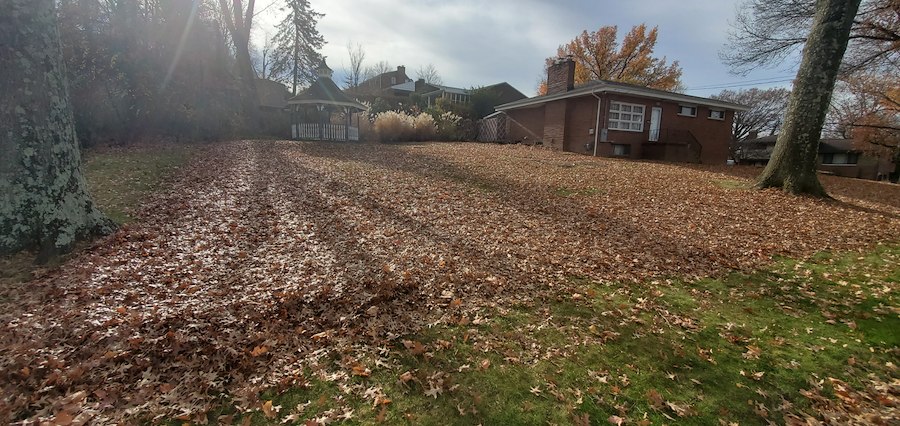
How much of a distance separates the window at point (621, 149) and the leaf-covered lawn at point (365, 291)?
39.0ft

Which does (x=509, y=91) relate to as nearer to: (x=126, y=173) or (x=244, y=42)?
(x=244, y=42)

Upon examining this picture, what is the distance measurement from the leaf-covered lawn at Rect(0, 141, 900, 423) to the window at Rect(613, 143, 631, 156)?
39.0 ft

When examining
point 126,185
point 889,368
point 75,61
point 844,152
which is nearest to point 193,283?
point 126,185

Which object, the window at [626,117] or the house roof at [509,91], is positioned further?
the house roof at [509,91]

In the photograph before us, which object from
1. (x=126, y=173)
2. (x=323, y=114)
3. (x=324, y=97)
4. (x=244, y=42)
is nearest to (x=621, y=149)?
(x=324, y=97)

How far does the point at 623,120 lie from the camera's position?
21.1 meters

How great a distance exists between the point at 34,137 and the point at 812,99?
14898mm

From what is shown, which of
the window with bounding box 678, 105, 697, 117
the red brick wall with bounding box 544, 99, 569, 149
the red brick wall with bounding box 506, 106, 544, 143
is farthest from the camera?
the red brick wall with bounding box 506, 106, 544, 143

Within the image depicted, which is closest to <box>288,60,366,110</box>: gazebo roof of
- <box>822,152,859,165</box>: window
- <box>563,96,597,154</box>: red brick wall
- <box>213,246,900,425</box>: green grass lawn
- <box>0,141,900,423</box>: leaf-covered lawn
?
<box>563,96,597,154</box>: red brick wall

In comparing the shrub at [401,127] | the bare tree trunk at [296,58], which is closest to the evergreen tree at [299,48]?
the bare tree trunk at [296,58]

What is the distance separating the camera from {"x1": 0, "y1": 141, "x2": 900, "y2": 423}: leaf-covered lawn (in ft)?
10.4

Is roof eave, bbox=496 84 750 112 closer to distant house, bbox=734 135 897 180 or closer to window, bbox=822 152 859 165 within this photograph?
distant house, bbox=734 135 897 180

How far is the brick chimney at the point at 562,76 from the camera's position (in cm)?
2289

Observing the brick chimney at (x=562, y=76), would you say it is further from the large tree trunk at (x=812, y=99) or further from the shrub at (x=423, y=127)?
the large tree trunk at (x=812, y=99)
